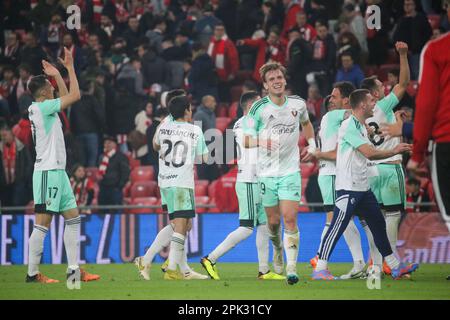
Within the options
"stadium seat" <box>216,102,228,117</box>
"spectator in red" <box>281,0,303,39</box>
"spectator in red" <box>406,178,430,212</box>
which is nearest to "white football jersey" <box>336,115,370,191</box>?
"spectator in red" <box>406,178,430,212</box>

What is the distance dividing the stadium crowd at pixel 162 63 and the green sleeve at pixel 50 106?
21.6 ft

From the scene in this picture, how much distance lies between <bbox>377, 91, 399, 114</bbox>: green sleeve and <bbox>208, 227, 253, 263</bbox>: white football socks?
2.47m

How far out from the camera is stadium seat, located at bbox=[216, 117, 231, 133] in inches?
851

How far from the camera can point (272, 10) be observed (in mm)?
23828

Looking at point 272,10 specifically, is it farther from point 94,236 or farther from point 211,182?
point 94,236

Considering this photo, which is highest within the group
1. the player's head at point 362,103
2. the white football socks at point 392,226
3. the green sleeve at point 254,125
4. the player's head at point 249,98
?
the player's head at point 249,98

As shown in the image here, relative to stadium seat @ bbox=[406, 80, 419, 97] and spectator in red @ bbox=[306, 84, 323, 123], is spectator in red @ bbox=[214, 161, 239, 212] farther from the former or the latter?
stadium seat @ bbox=[406, 80, 419, 97]

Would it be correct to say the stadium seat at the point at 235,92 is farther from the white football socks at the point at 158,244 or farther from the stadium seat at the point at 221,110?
the white football socks at the point at 158,244

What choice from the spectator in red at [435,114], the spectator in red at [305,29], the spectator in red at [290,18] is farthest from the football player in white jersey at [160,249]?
the spectator in red at [290,18]

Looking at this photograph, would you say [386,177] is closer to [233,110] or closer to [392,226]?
[392,226]

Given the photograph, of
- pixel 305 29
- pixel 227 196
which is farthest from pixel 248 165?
pixel 305 29

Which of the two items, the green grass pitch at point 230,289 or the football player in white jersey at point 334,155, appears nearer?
the green grass pitch at point 230,289

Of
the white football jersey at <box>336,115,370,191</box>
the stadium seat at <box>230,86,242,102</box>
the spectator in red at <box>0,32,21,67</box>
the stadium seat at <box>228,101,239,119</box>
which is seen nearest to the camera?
the white football jersey at <box>336,115,370,191</box>

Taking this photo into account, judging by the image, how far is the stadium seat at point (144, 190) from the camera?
2158 centimetres
